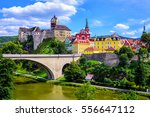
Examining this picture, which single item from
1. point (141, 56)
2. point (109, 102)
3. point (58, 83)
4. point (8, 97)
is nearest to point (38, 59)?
point (58, 83)

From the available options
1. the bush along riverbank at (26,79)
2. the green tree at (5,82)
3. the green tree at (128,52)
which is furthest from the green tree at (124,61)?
the green tree at (5,82)

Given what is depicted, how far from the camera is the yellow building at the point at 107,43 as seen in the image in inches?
683

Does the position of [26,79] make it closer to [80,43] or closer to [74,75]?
[74,75]

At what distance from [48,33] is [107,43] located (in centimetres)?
532

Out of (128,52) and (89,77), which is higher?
(128,52)

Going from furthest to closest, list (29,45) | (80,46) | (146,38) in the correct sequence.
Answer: (29,45) → (80,46) → (146,38)

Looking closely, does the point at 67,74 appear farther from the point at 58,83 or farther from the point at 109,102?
the point at 109,102

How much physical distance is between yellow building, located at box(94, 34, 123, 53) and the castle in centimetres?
357

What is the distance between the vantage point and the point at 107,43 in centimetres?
1748

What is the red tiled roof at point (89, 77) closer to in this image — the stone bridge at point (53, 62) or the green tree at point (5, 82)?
the stone bridge at point (53, 62)

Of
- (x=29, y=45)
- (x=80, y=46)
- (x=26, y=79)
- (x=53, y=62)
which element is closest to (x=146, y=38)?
(x=80, y=46)

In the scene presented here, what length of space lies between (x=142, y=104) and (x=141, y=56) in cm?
1195

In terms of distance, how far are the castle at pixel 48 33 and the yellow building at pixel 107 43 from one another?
11.7 feet

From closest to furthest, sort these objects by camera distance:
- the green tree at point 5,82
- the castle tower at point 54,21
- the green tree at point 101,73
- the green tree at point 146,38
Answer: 1. the green tree at point 5,82
2. the green tree at point 101,73
3. the green tree at point 146,38
4. the castle tower at point 54,21
